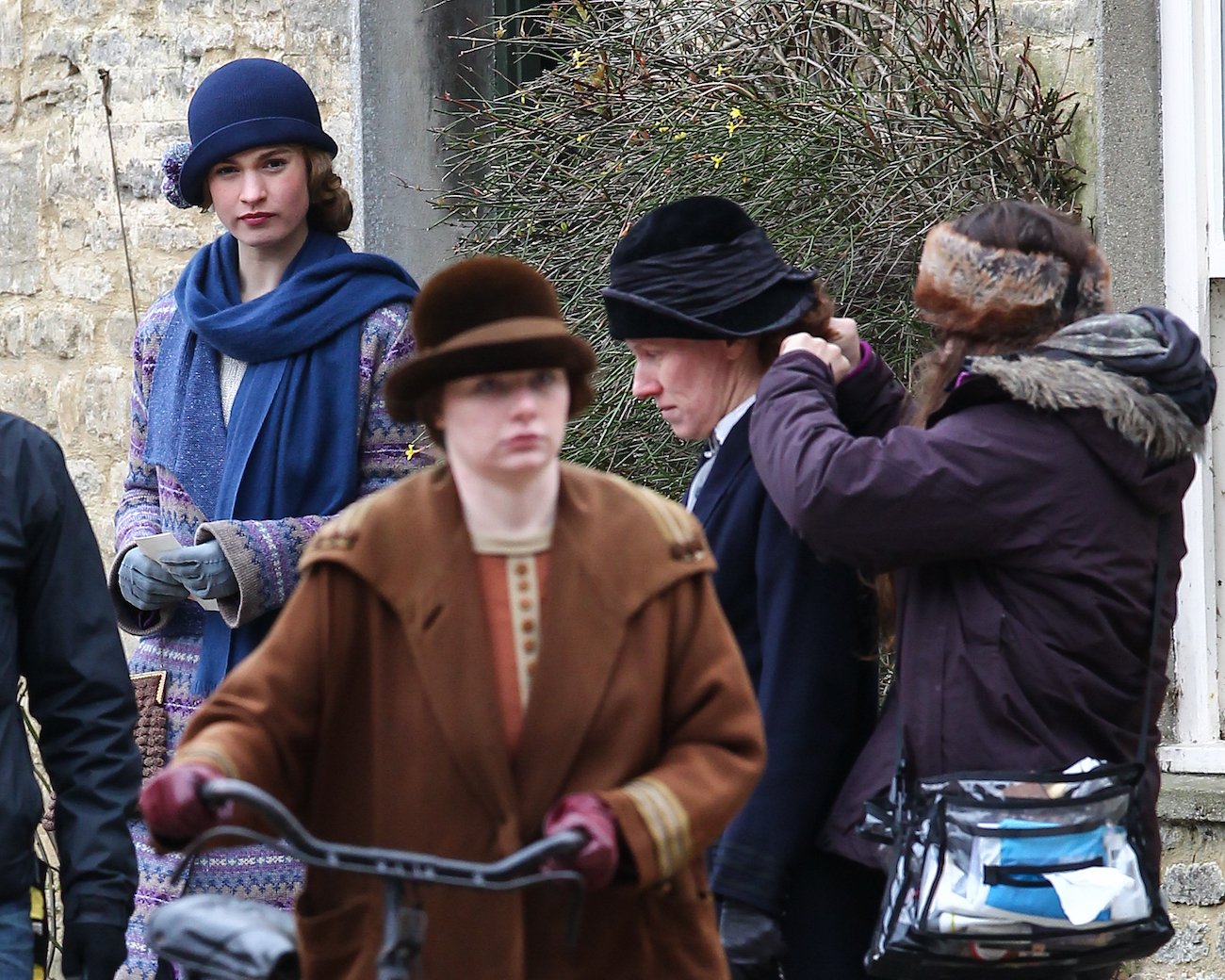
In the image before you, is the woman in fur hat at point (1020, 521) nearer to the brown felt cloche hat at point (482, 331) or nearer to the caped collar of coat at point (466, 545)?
the caped collar of coat at point (466, 545)

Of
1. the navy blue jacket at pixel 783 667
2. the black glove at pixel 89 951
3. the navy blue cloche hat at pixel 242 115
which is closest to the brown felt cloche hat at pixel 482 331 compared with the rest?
the navy blue jacket at pixel 783 667

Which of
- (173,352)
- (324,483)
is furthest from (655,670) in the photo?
(173,352)

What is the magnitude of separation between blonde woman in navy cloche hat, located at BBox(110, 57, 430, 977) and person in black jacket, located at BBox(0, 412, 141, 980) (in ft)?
1.39

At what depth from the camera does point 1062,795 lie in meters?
2.64

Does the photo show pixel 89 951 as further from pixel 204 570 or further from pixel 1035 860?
pixel 1035 860

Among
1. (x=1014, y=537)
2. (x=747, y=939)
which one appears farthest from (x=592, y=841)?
(x=1014, y=537)

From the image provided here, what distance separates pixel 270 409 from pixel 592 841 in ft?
5.53

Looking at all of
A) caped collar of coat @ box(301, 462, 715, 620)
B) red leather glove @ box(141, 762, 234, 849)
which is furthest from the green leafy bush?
red leather glove @ box(141, 762, 234, 849)

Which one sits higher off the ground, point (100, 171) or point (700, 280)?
point (100, 171)

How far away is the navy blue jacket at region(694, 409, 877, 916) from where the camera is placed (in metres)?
2.77

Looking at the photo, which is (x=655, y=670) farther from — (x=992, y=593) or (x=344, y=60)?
(x=344, y=60)

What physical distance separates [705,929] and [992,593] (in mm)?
799

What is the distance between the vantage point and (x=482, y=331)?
2.06 meters

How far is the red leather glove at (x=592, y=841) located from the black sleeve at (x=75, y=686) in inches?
43.6
